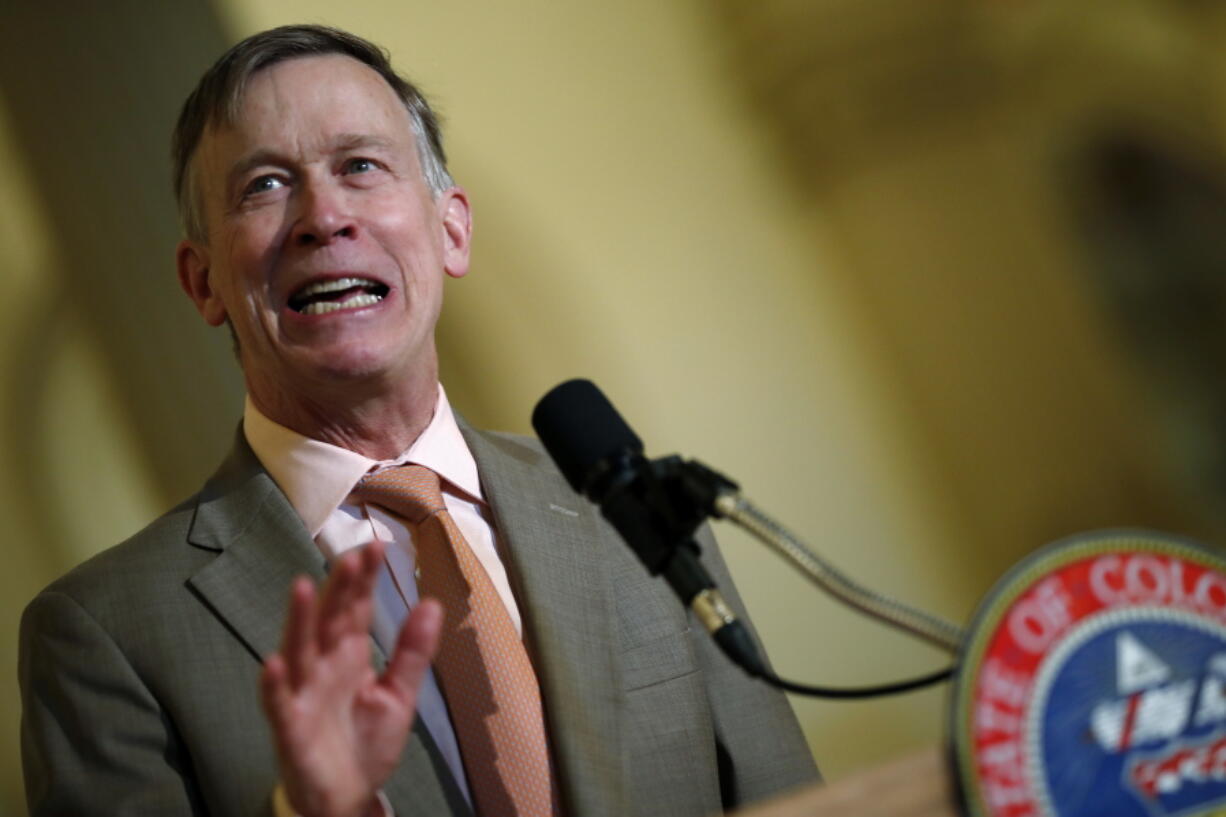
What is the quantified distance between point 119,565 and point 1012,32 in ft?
5.84

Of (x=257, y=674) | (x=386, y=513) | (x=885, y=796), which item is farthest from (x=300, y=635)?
(x=386, y=513)

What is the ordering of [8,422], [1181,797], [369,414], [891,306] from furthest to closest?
[891,306], [8,422], [369,414], [1181,797]

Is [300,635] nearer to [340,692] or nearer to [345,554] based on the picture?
[340,692]

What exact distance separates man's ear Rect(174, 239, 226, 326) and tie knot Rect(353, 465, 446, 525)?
0.28 metres

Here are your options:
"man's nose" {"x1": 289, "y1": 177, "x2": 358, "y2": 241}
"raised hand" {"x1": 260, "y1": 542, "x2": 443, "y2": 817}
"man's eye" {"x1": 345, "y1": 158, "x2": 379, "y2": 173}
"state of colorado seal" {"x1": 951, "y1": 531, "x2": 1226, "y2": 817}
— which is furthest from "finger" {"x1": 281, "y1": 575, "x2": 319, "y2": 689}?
"man's eye" {"x1": 345, "y1": 158, "x2": 379, "y2": 173}

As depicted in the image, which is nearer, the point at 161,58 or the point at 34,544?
the point at 34,544

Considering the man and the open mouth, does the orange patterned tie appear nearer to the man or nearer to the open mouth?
the man

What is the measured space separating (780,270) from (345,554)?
4.03ft

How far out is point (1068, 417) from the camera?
7.11 ft

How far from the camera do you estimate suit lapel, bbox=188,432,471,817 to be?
1.03 meters

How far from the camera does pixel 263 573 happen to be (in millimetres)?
1123

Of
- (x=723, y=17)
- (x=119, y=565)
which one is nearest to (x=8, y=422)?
(x=119, y=565)

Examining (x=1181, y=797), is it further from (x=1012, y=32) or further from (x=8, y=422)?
(x=1012, y=32)

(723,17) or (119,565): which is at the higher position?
(723,17)
